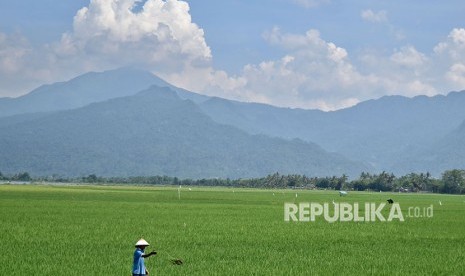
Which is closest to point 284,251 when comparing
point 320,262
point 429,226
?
point 320,262

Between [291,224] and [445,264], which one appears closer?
[445,264]

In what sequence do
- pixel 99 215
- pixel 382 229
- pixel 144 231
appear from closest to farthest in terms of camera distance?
pixel 144 231, pixel 382 229, pixel 99 215

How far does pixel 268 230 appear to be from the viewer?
31.5 m

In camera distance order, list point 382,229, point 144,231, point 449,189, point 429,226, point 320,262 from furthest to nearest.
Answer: point 449,189
point 429,226
point 382,229
point 144,231
point 320,262

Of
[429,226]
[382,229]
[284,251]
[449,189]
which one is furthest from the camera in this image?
[449,189]

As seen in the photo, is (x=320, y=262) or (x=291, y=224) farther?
(x=291, y=224)

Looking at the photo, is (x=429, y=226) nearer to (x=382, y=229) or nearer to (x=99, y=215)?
(x=382, y=229)

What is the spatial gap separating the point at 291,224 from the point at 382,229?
470cm

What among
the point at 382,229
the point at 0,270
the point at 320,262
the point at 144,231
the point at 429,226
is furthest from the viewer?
the point at 429,226

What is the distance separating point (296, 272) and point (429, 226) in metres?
19.3

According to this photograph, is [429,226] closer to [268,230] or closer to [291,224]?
[291,224]

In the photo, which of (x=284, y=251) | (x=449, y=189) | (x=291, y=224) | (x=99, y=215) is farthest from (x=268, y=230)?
(x=449, y=189)

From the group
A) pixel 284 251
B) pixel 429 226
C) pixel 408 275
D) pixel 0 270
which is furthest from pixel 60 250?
pixel 429 226

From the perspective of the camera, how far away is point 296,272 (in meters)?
19.2
